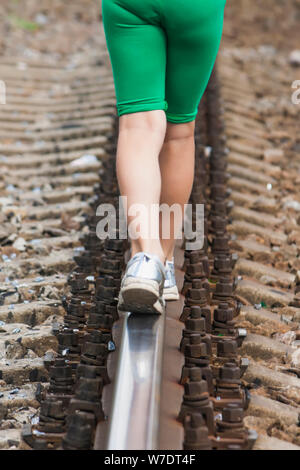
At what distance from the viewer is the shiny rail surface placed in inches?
77.8

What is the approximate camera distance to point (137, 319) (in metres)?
2.52

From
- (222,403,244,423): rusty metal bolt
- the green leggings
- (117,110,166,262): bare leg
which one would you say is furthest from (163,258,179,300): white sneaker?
(222,403,244,423): rusty metal bolt

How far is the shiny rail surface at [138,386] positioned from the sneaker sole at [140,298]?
0.04m

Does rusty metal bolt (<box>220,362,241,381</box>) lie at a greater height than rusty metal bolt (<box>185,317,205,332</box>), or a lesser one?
lesser

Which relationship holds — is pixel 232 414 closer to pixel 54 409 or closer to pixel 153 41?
pixel 54 409

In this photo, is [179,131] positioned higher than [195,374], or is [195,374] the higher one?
[179,131]

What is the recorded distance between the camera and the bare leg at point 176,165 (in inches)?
116

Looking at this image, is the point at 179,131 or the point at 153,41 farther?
the point at 179,131

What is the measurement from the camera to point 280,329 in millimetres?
3062

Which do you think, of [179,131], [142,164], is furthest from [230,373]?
[179,131]

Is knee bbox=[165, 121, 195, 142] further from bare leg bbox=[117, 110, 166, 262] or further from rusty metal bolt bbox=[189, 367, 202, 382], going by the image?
rusty metal bolt bbox=[189, 367, 202, 382]

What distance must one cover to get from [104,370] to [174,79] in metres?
1.10

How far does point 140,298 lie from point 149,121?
0.62 meters
